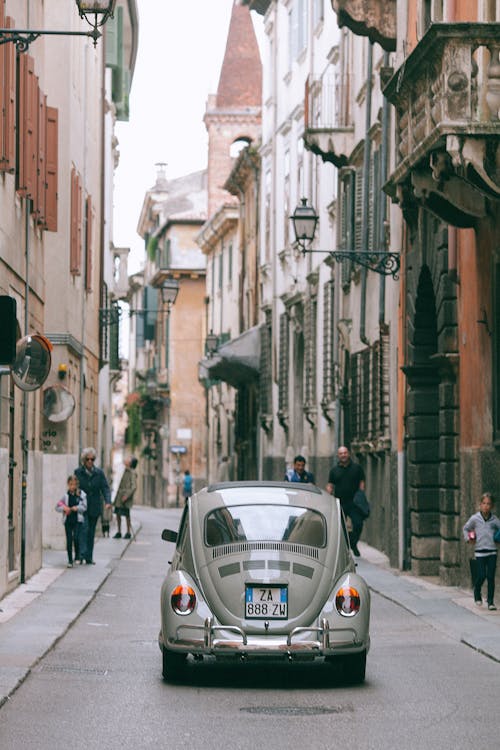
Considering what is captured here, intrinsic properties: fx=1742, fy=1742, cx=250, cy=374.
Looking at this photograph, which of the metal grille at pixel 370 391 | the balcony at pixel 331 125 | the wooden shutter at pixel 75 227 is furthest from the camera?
the balcony at pixel 331 125

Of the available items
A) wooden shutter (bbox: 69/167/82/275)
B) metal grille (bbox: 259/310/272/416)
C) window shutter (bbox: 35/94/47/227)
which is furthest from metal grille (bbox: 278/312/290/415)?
window shutter (bbox: 35/94/47/227)

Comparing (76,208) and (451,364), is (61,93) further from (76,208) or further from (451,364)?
(451,364)

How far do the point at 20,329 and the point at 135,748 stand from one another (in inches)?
502

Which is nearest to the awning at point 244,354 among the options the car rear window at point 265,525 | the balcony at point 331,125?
the balcony at point 331,125

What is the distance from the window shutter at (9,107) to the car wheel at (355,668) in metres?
8.44

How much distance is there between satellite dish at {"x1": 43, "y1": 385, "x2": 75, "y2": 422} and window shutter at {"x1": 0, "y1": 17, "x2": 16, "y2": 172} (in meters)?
11.3

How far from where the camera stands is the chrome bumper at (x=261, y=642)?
42.8 ft

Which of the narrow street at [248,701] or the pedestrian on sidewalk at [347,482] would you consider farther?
the pedestrian on sidewalk at [347,482]

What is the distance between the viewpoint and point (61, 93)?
109 feet

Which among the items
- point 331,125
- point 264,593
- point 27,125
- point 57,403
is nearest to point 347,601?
point 264,593

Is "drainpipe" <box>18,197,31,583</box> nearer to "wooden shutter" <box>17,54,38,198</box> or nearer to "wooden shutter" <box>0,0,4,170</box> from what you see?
"wooden shutter" <box>17,54,38,198</box>

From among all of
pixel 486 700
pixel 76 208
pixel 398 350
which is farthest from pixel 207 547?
pixel 76 208

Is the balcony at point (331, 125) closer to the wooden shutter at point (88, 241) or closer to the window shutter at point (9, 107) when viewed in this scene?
the wooden shutter at point (88, 241)

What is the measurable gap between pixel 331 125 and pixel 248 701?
25.9 metres
